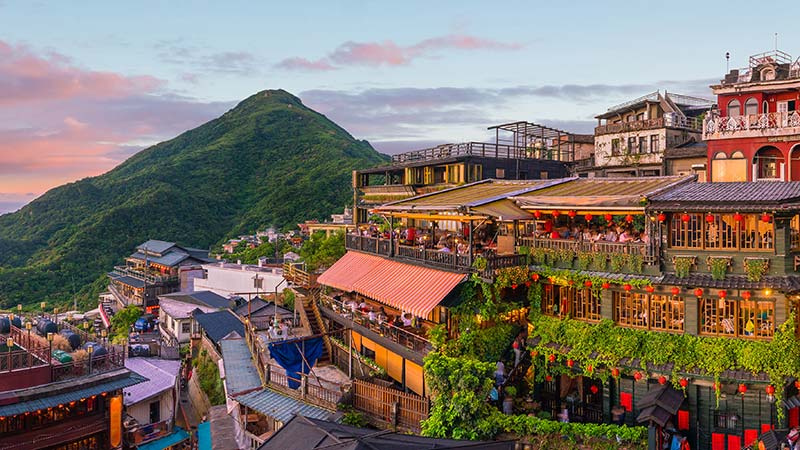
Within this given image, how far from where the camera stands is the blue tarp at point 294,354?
81.1ft

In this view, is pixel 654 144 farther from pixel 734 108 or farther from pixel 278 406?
pixel 278 406

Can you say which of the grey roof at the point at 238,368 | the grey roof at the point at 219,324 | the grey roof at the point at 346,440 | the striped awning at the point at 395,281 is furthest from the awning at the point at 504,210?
the grey roof at the point at 219,324

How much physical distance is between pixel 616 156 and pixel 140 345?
40.1 metres

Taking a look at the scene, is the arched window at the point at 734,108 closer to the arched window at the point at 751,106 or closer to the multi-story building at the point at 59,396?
the arched window at the point at 751,106

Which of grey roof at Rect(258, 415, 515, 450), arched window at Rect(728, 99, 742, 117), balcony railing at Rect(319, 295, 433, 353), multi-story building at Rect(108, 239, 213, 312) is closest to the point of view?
grey roof at Rect(258, 415, 515, 450)

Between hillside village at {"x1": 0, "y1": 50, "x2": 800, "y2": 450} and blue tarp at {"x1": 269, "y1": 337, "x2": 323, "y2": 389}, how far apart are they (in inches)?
4.1

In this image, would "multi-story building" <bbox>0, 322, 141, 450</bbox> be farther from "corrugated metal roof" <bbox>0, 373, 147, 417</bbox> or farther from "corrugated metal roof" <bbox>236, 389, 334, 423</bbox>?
"corrugated metal roof" <bbox>236, 389, 334, 423</bbox>

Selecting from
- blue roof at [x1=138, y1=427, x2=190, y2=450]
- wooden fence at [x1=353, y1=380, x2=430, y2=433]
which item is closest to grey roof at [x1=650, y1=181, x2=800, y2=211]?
wooden fence at [x1=353, y1=380, x2=430, y2=433]

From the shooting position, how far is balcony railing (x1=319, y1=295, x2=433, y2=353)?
22188 millimetres

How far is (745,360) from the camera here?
697 inches

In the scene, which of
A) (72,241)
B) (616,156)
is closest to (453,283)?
(616,156)

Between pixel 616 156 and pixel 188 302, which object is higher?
pixel 616 156

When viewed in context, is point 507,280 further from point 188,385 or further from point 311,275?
point 188,385

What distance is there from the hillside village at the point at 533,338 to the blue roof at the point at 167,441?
9 cm
